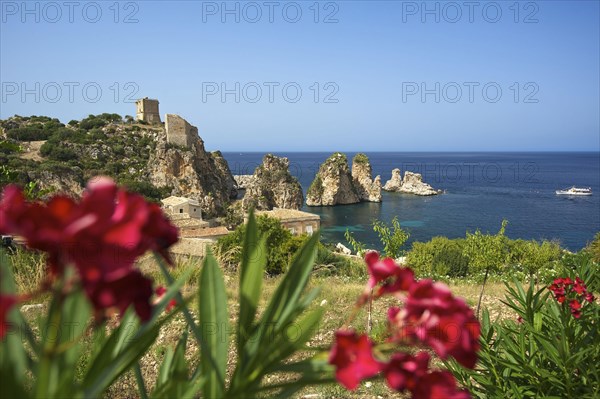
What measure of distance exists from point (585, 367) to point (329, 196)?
180 ft

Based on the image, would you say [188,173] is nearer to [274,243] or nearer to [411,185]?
[274,243]

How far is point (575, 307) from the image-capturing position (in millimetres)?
1940

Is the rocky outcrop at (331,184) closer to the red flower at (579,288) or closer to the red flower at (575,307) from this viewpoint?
the red flower at (579,288)

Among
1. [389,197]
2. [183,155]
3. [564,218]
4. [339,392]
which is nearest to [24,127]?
[183,155]

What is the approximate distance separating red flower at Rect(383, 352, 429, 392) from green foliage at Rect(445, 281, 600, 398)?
4.87ft

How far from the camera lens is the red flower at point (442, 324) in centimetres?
Answer: 51

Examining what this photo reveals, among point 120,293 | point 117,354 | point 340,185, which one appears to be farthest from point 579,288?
point 340,185

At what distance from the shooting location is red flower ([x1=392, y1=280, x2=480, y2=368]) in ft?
1.68

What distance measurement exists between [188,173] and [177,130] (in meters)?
5.42

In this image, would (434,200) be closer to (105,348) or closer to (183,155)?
(183,155)

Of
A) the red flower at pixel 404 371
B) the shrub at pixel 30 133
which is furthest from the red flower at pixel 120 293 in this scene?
the shrub at pixel 30 133

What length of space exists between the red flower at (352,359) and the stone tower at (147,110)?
5097 cm

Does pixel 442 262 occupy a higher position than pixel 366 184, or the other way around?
pixel 366 184

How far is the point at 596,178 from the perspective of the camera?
269ft
